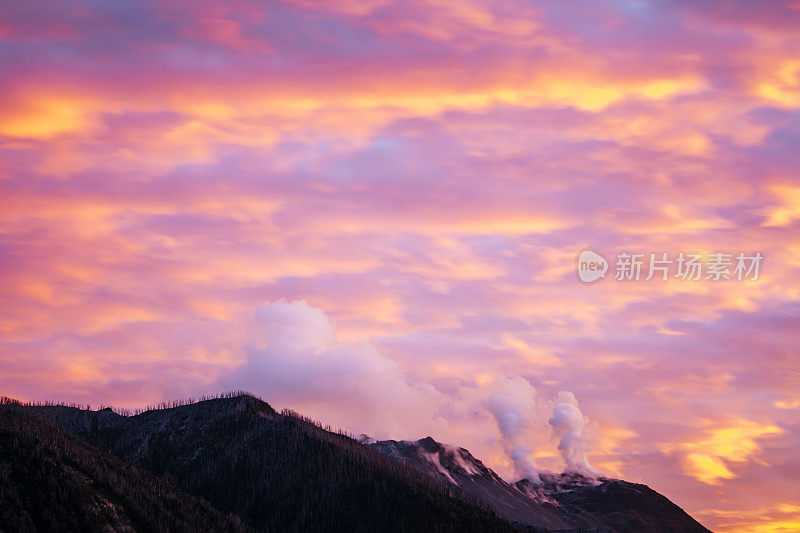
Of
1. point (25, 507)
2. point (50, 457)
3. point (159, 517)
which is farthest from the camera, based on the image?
point (159, 517)

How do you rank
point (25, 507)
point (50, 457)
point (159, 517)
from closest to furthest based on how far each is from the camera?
point (25, 507) → point (50, 457) → point (159, 517)

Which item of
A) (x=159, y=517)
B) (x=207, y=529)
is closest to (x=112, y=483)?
(x=159, y=517)

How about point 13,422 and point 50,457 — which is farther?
point 13,422

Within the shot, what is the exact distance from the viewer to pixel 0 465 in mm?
164875

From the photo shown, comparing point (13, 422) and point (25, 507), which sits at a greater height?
point (13, 422)

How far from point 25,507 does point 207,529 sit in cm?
5011

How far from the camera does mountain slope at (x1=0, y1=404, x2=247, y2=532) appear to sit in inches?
6132

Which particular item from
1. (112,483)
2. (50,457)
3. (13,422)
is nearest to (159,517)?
(112,483)

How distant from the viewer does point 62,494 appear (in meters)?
163

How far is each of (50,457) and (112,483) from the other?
16.1 metres

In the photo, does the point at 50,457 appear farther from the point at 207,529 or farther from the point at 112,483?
the point at 207,529

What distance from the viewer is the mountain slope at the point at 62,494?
15575cm

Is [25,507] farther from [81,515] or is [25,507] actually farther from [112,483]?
[112,483]

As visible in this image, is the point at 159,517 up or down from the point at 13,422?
down
